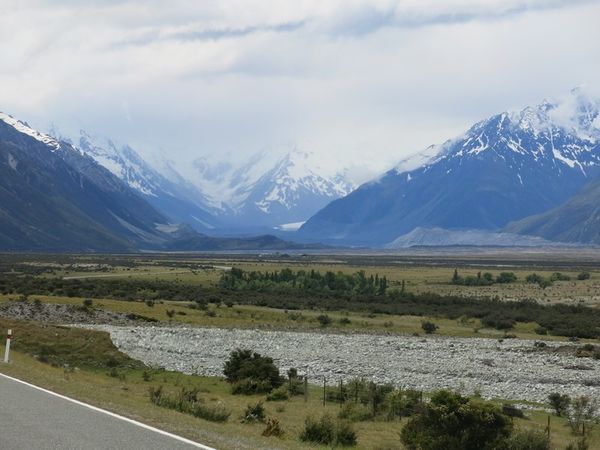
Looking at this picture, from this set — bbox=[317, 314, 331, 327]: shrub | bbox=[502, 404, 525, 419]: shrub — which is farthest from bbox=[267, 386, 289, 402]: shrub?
bbox=[317, 314, 331, 327]: shrub

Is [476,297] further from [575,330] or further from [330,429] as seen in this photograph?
[330,429]

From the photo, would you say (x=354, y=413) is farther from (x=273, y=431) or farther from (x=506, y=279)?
(x=506, y=279)

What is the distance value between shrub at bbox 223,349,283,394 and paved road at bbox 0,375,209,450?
17746mm

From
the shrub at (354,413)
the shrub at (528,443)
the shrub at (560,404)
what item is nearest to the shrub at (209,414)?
the shrub at (354,413)

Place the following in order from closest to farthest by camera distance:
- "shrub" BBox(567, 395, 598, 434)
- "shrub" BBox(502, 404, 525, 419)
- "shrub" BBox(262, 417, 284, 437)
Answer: "shrub" BBox(262, 417, 284, 437), "shrub" BBox(567, 395, 598, 434), "shrub" BBox(502, 404, 525, 419)

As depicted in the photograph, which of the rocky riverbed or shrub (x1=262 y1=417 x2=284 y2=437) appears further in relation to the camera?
the rocky riverbed

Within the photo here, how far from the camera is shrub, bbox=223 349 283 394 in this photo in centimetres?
3903

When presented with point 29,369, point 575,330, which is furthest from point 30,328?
point 575,330

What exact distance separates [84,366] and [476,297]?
74046 mm

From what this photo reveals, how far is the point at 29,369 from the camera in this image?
31219mm

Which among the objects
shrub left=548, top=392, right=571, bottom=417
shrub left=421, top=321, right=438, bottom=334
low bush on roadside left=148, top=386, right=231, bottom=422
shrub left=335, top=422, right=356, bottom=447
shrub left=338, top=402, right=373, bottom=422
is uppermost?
low bush on roadside left=148, top=386, right=231, bottom=422

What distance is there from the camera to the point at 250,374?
40625mm

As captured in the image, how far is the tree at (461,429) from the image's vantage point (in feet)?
75.2

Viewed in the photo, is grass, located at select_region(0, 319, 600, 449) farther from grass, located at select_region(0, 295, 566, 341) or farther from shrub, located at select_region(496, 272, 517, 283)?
Answer: shrub, located at select_region(496, 272, 517, 283)
